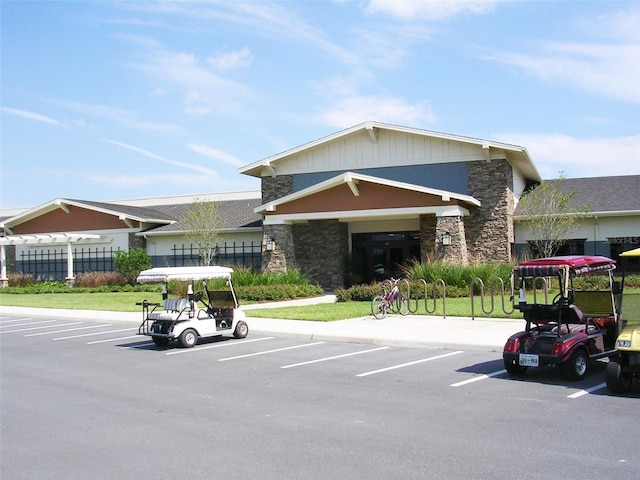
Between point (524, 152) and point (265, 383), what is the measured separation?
20342 mm

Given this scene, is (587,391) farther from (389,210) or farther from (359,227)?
(359,227)

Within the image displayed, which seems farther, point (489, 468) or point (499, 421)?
point (499, 421)

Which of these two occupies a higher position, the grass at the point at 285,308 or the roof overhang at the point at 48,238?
the roof overhang at the point at 48,238

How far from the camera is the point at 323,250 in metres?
31.0

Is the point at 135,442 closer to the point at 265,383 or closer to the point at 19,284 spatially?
the point at 265,383

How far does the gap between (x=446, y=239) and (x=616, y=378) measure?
1781 cm

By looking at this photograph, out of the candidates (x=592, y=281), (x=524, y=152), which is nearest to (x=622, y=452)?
(x=592, y=281)

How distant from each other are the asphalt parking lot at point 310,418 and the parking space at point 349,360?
5 centimetres

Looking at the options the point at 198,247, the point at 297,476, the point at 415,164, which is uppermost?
the point at 415,164

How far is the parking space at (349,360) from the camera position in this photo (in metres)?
9.62

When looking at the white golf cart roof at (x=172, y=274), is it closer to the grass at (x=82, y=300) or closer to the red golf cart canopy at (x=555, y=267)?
the red golf cart canopy at (x=555, y=267)

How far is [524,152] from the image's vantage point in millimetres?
27328

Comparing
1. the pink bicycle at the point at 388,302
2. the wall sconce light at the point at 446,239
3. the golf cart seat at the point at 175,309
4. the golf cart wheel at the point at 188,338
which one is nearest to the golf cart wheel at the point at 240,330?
the golf cart wheel at the point at 188,338

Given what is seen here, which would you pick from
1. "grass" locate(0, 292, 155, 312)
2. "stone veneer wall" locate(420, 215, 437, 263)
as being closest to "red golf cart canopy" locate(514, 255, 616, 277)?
"grass" locate(0, 292, 155, 312)
